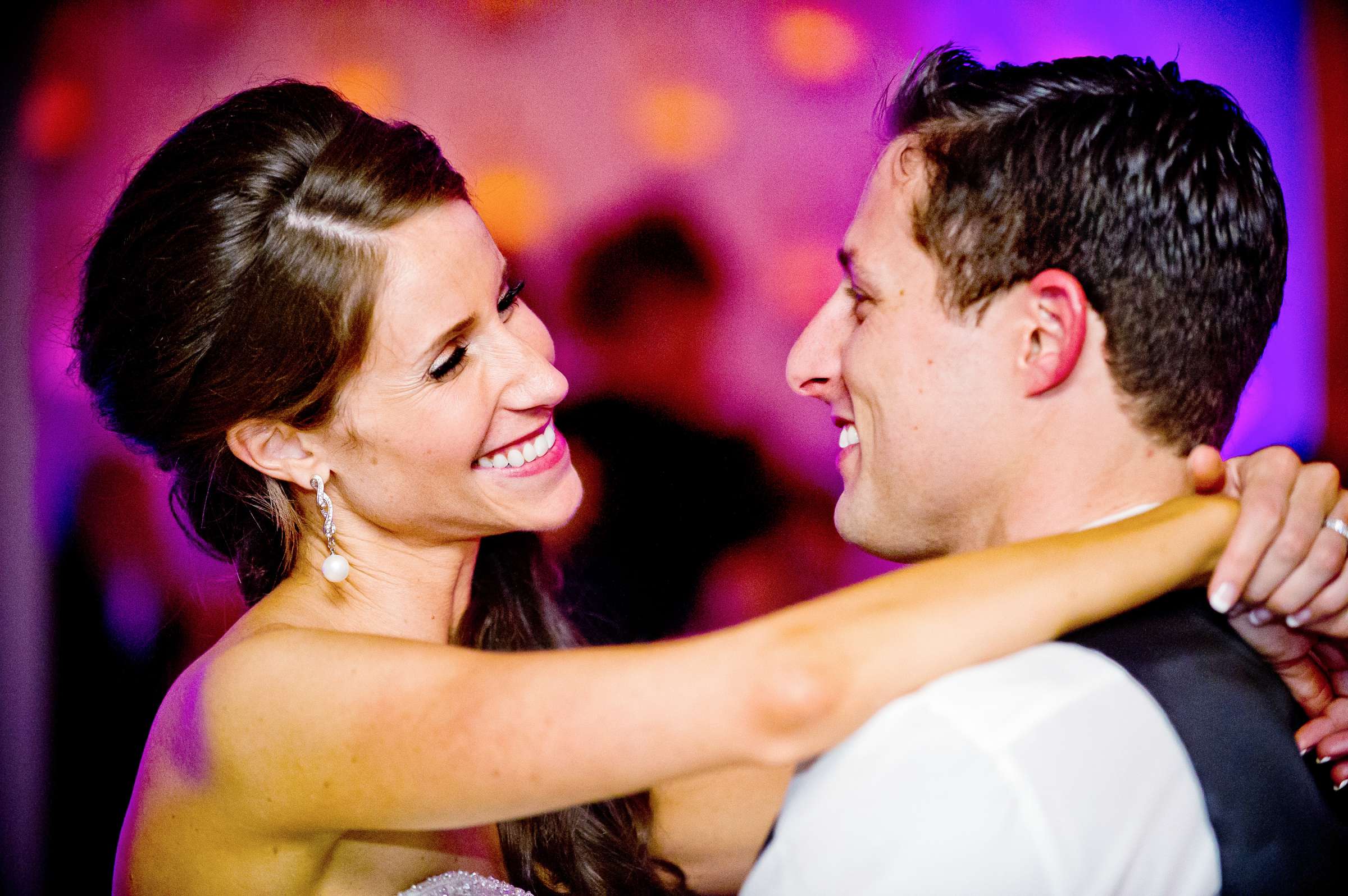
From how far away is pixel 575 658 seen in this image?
43.3 inches

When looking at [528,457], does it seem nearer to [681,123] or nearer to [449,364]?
[449,364]

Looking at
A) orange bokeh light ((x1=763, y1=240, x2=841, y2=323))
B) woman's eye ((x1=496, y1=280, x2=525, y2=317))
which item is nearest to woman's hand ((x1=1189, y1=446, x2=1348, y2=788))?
woman's eye ((x1=496, y1=280, x2=525, y2=317))

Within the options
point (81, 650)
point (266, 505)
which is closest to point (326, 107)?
point (266, 505)

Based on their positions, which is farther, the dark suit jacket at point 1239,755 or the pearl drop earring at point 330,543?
the pearl drop earring at point 330,543

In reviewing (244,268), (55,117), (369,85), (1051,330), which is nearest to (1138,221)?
(1051,330)

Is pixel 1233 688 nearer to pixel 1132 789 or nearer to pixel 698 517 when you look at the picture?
pixel 1132 789

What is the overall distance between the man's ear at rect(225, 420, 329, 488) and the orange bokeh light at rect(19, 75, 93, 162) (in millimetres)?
1242

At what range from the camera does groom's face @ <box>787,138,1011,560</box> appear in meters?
1.36

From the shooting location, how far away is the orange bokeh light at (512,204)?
236 cm

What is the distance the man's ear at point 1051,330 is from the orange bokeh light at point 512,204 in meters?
1.35

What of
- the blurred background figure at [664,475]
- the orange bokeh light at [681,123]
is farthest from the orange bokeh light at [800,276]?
the orange bokeh light at [681,123]

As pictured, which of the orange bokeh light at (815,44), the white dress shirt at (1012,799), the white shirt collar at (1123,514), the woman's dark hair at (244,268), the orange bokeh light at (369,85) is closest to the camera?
the white dress shirt at (1012,799)

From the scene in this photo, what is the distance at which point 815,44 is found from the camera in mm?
2414

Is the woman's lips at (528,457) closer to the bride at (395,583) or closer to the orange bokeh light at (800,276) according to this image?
the bride at (395,583)
